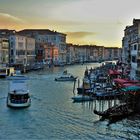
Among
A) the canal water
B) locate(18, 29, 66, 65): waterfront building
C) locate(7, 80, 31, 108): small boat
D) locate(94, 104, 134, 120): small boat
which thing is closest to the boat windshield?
locate(7, 80, 31, 108): small boat

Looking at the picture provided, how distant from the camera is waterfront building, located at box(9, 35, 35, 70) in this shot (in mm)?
65312

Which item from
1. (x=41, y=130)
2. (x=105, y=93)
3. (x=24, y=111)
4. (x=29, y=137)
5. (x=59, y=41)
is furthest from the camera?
(x=59, y=41)

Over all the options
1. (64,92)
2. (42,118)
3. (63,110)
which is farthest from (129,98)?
(64,92)

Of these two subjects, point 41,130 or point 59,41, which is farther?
point 59,41

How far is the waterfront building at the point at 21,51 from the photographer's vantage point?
6531cm

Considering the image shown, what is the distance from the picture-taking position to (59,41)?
316ft

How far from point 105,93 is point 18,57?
41.2 meters

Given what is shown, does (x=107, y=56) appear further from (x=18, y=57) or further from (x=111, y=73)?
(x=111, y=73)

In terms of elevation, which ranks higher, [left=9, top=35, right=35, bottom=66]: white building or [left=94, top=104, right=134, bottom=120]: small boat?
[left=9, top=35, right=35, bottom=66]: white building

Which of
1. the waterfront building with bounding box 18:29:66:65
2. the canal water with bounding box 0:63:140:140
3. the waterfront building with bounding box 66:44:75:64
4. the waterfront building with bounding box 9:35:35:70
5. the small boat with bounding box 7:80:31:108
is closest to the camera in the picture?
the canal water with bounding box 0:63:140:140

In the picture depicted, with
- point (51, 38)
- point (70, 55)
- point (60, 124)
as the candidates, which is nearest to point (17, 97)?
point (60, 124)

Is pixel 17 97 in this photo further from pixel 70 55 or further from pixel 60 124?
pixel 70 55

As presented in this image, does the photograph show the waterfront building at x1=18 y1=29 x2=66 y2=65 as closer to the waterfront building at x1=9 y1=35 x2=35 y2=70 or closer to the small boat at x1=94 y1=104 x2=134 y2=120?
the waterfront building at x1=9 y1=35 x2=35 y2=70

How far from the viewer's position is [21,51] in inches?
2699
